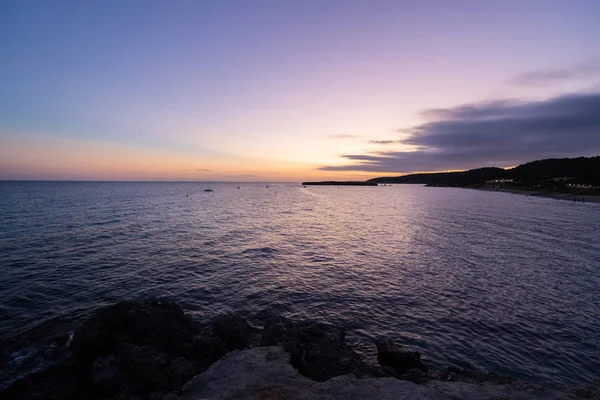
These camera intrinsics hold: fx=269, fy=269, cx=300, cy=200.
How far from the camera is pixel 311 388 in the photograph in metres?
10.1

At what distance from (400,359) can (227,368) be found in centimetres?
841

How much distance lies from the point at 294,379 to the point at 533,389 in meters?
9.69

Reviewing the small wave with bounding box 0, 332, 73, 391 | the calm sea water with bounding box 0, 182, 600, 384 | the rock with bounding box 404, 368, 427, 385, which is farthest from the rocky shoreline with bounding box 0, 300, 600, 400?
the calm sea water with bounding box 0, 182, 600, 384

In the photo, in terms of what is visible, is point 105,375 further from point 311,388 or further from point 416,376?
point 416,376

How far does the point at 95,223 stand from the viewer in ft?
166

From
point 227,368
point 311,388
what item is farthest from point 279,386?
point 227,368

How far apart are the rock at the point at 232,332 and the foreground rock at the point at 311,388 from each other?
3.08m

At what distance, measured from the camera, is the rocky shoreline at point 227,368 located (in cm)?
1030

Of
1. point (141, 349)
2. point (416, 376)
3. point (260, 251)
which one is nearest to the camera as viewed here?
point (416, 376)

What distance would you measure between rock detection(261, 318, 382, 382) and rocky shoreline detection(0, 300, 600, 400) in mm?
50

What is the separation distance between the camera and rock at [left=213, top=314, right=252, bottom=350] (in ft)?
49.2

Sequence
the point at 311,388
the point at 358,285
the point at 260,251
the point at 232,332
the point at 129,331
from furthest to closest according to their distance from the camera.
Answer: the point at 260,251
the point at 358,285
the point at 232,332
the point at 129,331
the point at 311,388

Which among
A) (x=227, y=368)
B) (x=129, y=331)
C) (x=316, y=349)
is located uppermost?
(x=129, y=331)

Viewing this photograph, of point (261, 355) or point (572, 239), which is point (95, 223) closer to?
point (261, 355)
